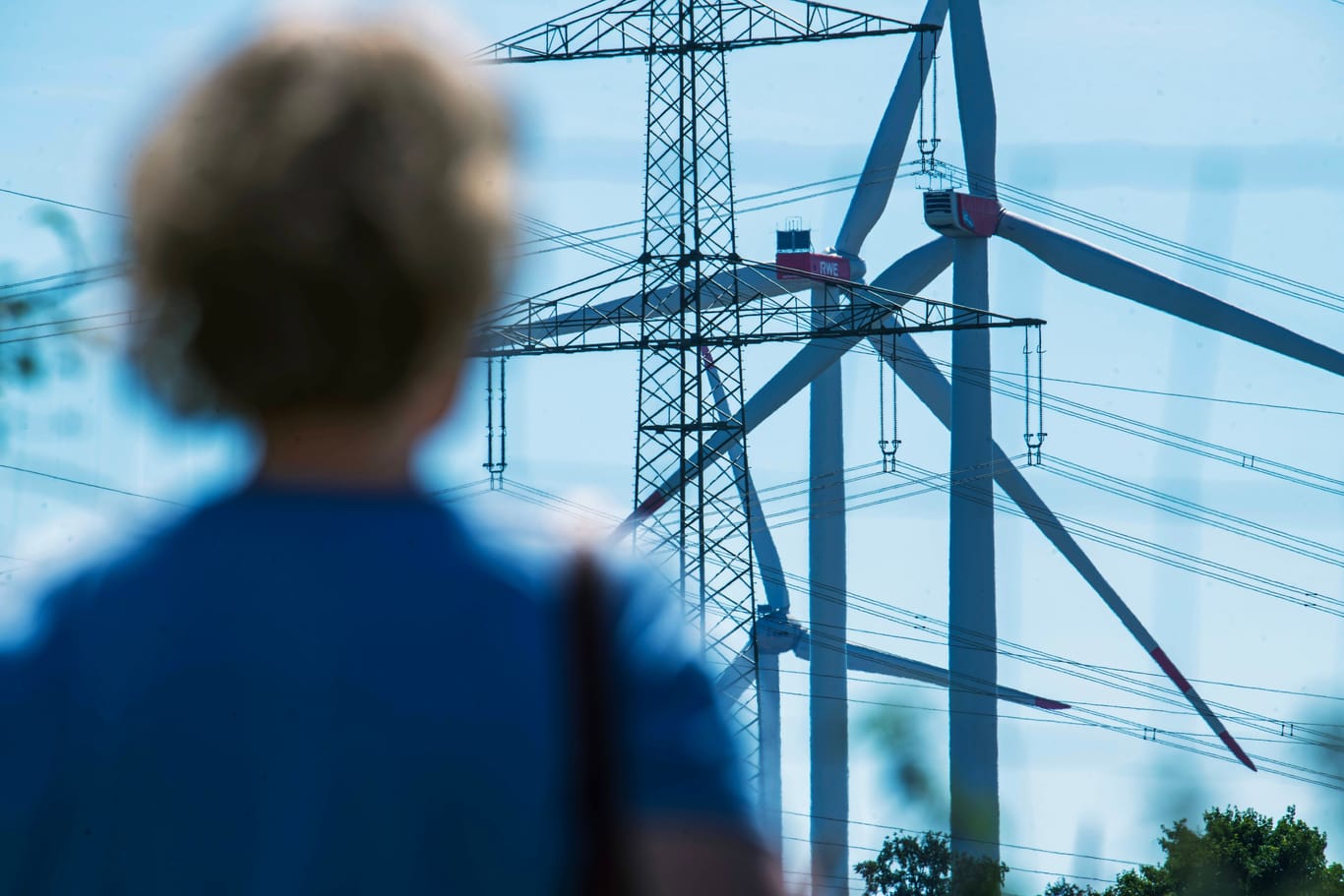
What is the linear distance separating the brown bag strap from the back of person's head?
324mm

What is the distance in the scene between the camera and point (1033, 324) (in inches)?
1528

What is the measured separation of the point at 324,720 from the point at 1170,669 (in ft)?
179

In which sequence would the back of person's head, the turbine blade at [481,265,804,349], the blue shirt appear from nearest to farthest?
the blue shirt < the back of person's head < the turbine blade at [481,265,804,349]

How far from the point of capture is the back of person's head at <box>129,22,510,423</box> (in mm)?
2242

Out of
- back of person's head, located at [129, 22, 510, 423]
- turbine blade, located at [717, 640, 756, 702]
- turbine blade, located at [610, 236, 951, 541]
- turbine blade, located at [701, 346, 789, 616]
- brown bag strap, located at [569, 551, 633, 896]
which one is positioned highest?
turbine blade, located at [610, 236, 951, 541]

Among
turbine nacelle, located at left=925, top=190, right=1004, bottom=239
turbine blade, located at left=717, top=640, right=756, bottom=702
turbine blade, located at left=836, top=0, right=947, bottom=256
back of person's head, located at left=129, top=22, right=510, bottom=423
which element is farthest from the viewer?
turbine blade, located at left=836, top=0, right=947, bottom=256

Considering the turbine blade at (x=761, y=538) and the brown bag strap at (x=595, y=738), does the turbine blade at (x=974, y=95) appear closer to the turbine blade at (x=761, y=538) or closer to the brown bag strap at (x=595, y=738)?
the turbine blade at (x=761, y=538)

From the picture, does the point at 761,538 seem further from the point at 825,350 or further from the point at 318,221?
the point at 318,221

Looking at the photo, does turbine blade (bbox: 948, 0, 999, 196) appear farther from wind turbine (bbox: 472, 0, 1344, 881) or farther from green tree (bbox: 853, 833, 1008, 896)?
green tree (bbox: 853, 833, 1008, 896)

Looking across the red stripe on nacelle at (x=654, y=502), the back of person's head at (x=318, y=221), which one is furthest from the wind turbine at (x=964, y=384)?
the back of person's head at (x=318, y=221)

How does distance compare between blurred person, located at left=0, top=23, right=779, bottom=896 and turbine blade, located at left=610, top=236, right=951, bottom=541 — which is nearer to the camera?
blurred person, located at left=0, top=23, right=779, bottom=896

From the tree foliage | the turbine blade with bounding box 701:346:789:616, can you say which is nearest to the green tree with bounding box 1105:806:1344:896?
the tree foliage

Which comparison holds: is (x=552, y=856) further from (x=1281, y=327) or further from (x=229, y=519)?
(x=1281, y=327)

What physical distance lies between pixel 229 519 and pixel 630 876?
22.1 inches
